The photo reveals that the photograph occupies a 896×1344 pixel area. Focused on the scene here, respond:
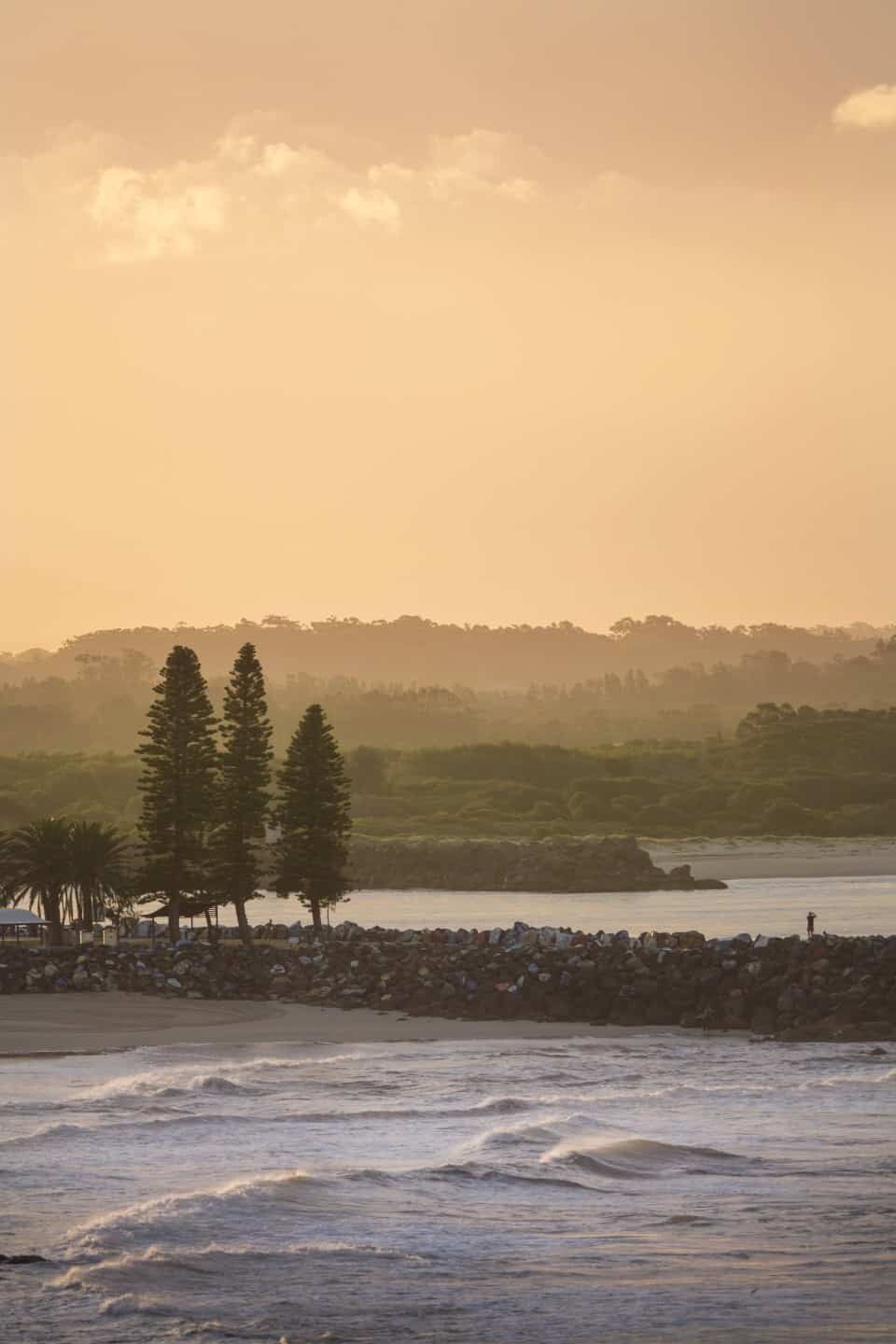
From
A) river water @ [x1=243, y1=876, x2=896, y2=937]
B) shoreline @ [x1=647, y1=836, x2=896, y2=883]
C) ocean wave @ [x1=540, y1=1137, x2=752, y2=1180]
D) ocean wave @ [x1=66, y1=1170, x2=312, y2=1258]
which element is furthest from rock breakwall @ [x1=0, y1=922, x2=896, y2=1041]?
shoreline @ [x1=647, y1=836, x2=896, y2=883]

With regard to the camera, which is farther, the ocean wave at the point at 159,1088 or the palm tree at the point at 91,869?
the palm tree at the point at 91,869

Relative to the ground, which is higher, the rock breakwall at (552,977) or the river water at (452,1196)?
the rock breakwall at (552,977)

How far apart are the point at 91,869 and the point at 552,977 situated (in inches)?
847

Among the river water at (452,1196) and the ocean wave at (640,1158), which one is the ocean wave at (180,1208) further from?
the ocean wave at (640,1158)

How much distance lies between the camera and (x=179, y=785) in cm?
6266

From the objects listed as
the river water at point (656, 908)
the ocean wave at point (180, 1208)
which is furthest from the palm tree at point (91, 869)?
the ocean wave at point (180, 1208)

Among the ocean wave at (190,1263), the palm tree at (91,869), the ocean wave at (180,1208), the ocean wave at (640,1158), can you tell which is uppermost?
the palm tree at (91,869)

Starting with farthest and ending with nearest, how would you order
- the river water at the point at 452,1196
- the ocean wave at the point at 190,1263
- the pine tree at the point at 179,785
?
the pine tree at the point at 179,785, the ocean wave at the point at 190,1263, the river water at the point at 452,1196

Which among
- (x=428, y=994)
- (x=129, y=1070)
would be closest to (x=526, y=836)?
(x=428, y=994)

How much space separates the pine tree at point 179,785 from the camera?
61.5 m

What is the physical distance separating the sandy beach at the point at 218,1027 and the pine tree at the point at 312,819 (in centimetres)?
1901

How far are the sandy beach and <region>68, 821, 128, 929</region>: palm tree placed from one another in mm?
14153

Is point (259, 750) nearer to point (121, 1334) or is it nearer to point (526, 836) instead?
point (121, 1334)

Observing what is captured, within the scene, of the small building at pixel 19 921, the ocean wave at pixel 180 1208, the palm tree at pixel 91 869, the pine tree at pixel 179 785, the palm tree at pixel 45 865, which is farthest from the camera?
the pine tree at pixel 179 785
